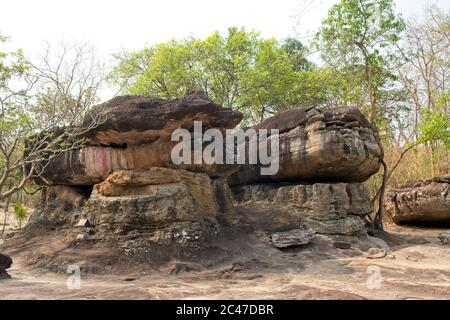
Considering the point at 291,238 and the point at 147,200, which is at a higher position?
the point at 147,200

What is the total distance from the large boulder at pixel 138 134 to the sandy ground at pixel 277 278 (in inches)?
95.0

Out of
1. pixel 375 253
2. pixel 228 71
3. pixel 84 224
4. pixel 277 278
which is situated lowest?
pixel 277 278

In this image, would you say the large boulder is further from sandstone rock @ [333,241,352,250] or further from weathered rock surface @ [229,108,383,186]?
sandstone rock @ [333,241,352,250]

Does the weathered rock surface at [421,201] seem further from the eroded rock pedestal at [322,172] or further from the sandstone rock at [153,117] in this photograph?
the sandstone rock at [153,117]

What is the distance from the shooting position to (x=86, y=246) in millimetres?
8406

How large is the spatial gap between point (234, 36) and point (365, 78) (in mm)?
5677

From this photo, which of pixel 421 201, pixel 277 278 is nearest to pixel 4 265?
pixel 277 278

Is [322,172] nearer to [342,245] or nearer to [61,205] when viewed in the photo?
[342,245]

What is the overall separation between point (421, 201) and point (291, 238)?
6041mm

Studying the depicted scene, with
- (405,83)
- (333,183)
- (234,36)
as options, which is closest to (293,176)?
(333,183)

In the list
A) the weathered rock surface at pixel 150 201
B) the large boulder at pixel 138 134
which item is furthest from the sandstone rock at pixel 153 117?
the weathered rock surface at pixel 150 201

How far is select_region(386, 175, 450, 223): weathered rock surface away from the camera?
12570 mm

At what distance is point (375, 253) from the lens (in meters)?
8.98

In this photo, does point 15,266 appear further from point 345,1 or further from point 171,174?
point 345,1
